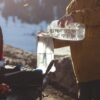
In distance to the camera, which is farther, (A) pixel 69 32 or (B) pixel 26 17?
(B) pixel 26 17

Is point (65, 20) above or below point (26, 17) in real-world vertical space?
below

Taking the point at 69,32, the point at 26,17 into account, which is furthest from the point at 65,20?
the point at 26,17

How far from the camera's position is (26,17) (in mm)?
10383

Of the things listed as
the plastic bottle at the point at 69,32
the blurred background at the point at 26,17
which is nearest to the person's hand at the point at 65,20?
the plastic bottle at the point at 69,32

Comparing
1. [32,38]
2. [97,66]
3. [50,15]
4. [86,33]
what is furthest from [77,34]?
[50,15]

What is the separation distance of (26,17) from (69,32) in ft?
23.4

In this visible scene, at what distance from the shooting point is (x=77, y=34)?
10.9 ft

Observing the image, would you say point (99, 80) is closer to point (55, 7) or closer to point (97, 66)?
point (97, 66)

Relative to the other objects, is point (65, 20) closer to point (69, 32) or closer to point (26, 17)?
point (69, 32)

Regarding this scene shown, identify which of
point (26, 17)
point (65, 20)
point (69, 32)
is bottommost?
point (69, 32)

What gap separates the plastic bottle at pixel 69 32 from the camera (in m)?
3.26

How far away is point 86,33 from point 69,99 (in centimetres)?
185

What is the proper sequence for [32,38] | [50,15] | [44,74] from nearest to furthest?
[44,74] → [32,38] → [50,15]

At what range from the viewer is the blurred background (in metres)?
8.57
